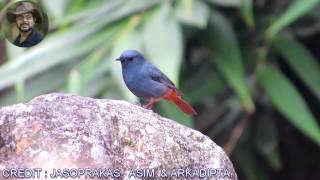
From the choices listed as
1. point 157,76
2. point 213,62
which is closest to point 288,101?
point 213,62

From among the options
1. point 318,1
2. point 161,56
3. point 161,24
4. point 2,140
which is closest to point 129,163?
point 2,140

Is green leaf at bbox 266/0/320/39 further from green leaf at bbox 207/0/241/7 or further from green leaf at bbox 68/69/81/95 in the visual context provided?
green leaf at bbox 68/69/81/95

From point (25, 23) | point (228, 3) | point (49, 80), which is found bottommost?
point (49, 80)

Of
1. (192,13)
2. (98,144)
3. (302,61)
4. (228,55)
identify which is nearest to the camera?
(98,144)

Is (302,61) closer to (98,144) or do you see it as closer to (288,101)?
(288,101)

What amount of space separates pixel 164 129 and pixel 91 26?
188 centimetres

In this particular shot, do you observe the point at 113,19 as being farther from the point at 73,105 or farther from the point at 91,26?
the point at 73,105

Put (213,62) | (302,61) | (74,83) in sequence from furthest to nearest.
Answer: (213,62) → (302,61) → (74,83)

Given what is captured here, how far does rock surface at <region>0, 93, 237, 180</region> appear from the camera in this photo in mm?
1752

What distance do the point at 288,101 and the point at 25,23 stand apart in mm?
2168

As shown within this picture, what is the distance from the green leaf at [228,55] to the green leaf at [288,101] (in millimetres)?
113

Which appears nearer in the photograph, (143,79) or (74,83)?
(143,79)

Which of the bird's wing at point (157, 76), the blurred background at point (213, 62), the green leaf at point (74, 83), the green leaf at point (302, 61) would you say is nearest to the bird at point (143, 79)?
the bird's wing at point (157, 76)

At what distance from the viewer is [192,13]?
359 centimetres
